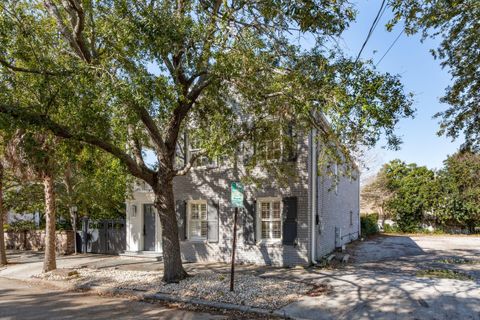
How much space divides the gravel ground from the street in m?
0.80

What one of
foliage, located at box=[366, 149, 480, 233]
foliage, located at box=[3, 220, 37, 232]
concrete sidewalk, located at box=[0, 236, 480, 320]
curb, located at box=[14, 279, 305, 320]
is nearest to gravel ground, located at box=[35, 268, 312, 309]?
curb, located at box=[14, 279, 305, 320]

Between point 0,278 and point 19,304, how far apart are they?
5.20 metres

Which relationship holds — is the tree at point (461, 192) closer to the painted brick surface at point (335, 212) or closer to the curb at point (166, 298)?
the painted brick surface at point (335, 212)

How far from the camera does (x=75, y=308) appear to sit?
8.66 meters

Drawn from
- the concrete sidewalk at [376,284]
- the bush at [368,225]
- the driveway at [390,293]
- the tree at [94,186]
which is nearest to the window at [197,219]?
the concrete sidewalk at [376,284]

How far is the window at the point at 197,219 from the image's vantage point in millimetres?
15000

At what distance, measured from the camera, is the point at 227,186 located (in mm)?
14344

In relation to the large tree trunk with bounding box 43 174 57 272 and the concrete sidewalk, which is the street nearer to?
the large tree trunk with bounding box 43 174 57 272

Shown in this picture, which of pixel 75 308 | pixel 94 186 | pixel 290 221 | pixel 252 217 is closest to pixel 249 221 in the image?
pixel 252 217

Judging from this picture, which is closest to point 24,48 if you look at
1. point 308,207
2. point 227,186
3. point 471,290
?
point 227,186

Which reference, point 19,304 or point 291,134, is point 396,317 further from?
point 19,304

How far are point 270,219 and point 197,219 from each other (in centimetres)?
323

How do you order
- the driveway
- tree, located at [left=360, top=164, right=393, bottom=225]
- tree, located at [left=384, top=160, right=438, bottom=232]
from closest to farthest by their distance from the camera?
1. the driveway
2. tree, located at [left=384, top=160, right=438, bottom=232]
3. tree, located at [left=360, top=164, right=393, bottom=225]

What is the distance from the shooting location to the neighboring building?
12.8m
